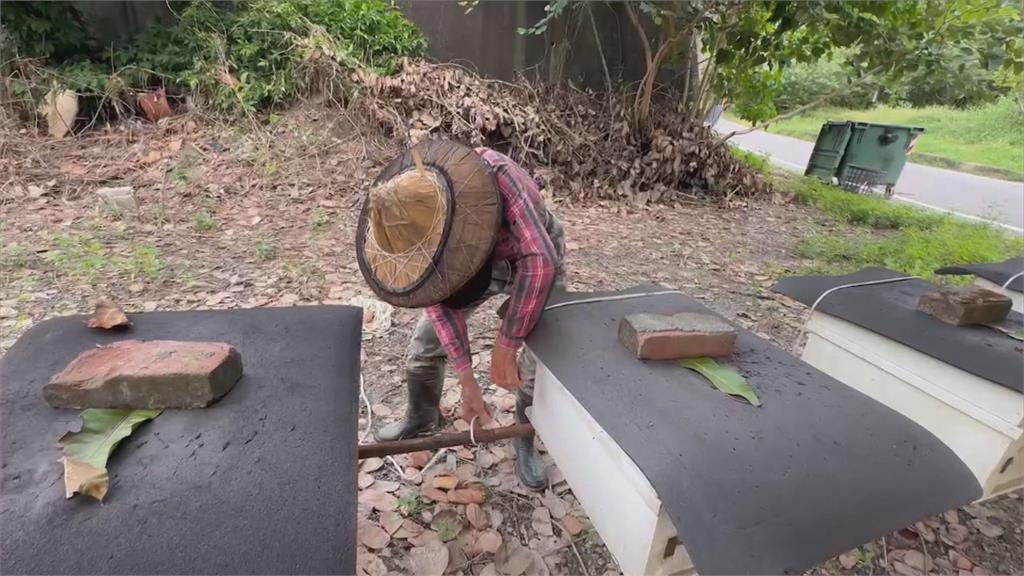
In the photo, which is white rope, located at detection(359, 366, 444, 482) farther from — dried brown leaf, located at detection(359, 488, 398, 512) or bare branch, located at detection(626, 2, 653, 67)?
bare branch, located at detection(626, 2, 653, 67)

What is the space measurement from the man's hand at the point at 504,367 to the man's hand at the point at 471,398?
0.09 m

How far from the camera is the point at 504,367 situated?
67.4 inches

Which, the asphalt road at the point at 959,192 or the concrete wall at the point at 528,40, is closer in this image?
the concrete wall at the point at 528,40

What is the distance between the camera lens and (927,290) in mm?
1961

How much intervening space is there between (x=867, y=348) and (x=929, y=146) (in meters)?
14.7

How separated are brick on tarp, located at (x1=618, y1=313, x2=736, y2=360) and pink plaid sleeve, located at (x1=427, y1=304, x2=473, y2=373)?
0.57m

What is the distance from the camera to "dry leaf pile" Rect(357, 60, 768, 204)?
514 centimetres

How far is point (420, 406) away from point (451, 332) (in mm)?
682

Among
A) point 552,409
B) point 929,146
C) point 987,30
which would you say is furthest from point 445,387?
point 929,146

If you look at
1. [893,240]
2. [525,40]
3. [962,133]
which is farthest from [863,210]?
[962,133]

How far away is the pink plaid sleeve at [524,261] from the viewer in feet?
5.16

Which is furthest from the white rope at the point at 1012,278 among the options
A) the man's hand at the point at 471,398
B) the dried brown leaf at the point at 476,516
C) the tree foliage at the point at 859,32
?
the tree foliage at the point at 859,32

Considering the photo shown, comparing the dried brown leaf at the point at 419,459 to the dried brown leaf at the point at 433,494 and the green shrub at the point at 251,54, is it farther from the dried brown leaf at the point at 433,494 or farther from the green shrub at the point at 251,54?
the green shrub at the point at 251,54

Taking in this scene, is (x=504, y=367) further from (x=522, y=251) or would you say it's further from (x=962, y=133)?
(x=962, y=133)
